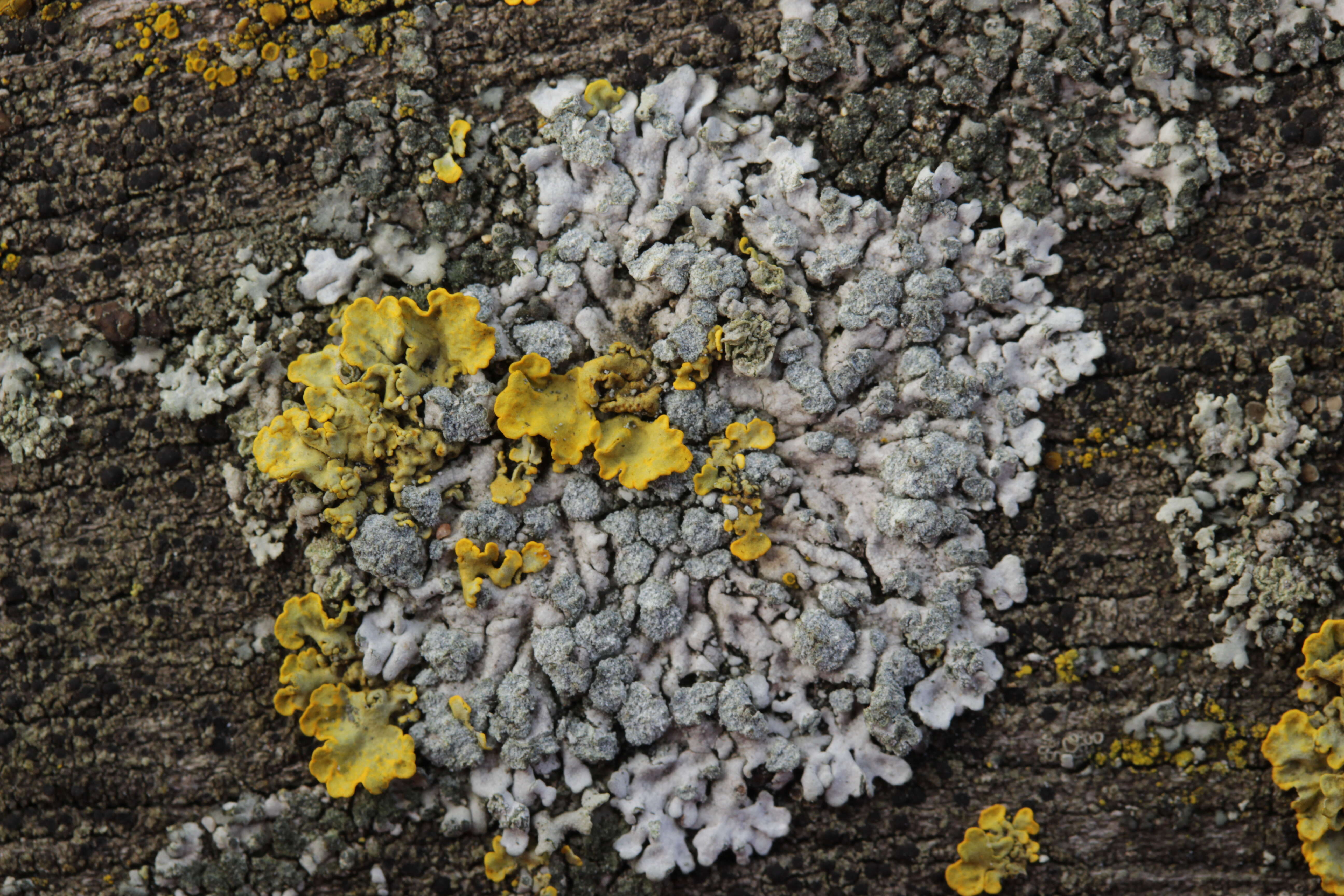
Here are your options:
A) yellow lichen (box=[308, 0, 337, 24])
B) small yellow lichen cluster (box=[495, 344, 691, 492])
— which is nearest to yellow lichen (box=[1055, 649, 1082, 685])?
small yellow lichen cluster (box=[495, 344, 691, 492])

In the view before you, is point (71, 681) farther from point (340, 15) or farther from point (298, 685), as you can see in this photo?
point (340, 15)

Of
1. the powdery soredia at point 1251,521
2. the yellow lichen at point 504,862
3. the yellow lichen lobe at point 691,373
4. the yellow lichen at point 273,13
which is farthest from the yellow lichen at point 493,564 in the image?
the powdery soredia at point 1251,521

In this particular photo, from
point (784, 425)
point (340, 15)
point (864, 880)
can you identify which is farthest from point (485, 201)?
point (864, 880)

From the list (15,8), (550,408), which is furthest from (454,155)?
(15,8)

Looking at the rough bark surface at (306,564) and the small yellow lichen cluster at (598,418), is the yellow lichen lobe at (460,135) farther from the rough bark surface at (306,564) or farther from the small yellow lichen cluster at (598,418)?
the small yellow lichen cluster at (598,418)

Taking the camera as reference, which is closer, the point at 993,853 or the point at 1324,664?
the point at 1324,664

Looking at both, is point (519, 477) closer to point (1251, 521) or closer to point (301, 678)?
point (301, 678)

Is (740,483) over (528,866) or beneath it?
over
